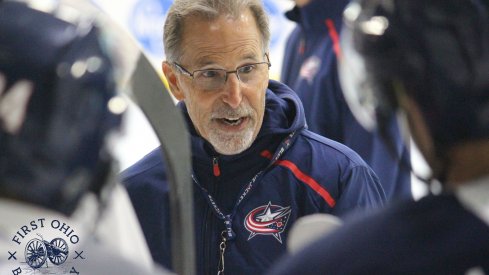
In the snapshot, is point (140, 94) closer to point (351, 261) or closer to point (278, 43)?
point (351, 261)

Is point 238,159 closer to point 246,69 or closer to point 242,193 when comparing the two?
point 242,193

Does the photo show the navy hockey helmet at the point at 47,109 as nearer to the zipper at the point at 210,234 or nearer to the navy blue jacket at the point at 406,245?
the navy blue jacket at the point at 406,245

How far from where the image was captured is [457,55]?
1215 mm

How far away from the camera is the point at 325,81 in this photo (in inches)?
143

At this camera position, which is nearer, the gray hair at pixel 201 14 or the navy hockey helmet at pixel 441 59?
the navy hockey helmet at pixel 441 59

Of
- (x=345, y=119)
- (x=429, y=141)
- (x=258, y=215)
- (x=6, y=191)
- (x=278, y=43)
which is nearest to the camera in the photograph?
(x=6, y=191)

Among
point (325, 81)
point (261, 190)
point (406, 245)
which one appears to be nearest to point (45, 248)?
point (406, 245)

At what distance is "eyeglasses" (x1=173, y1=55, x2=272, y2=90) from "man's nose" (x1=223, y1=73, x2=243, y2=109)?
0.04 ft

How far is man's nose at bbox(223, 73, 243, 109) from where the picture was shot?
8.59 ft

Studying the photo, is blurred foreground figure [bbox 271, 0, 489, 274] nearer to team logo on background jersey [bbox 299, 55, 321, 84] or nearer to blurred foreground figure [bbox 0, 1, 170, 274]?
blurred foreground figure [bbox 0, 1, 170, 274]

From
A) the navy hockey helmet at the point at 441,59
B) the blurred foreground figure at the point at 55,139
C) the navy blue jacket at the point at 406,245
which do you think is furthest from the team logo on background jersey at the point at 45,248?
the navy hockey helmet at the point at 441,59

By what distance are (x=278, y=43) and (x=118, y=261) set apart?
4483mm

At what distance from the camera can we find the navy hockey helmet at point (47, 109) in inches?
44.3

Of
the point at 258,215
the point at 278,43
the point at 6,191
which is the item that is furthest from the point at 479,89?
the point at 278,43
